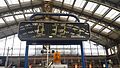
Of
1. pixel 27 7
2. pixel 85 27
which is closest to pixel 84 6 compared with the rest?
pixel 27 7

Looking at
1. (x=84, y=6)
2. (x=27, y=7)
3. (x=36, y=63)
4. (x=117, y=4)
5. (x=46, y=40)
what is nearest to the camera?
(x=46, y=40)

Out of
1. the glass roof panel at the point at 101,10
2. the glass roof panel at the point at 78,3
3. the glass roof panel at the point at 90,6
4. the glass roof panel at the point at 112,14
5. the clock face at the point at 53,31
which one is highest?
the glass roof panel at the point at 78,3

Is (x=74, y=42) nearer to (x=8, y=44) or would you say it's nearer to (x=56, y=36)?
(x=56, y=36)

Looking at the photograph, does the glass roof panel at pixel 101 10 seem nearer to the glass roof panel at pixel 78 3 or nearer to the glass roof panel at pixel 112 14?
the glass roof panel at pixel 112 14

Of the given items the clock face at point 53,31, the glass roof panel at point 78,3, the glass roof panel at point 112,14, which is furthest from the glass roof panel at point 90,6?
the clock face at point 53,31

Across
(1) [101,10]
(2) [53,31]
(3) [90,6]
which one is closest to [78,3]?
(3) [90,6]

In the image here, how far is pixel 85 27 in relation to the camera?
144 inches

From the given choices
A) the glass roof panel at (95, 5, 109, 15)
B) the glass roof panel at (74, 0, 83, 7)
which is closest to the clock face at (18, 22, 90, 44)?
the glass roof panel at (74, 0, 83, 7)

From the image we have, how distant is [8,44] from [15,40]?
3.64ft

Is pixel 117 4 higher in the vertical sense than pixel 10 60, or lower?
higher

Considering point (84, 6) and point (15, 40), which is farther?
point (15, 40)

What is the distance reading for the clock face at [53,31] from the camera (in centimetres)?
355

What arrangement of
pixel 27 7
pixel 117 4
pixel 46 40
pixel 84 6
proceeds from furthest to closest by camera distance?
1. pixel 27 7
2. pixel 84 6
3. pixel 117 4
4. pixel 46 40

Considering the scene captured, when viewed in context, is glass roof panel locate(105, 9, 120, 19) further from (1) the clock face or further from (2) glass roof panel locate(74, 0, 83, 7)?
(1) the clock face
